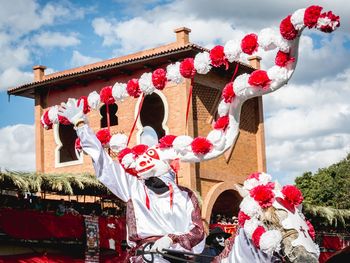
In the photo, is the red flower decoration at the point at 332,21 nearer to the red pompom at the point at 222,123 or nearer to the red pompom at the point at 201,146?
the red pompom at the point at 222,123

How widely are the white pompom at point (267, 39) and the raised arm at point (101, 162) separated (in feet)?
6.30

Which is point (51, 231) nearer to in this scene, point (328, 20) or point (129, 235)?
point (129, 235)

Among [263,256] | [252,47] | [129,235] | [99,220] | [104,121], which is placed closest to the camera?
[263,256]

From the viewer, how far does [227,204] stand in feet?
79.1

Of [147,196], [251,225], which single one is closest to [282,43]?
[251,225]

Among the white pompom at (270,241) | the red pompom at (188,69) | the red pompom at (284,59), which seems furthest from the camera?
the red pompom at (188,69)

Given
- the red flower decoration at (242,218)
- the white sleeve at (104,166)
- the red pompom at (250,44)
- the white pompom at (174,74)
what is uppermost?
the red pompom at (250,44)

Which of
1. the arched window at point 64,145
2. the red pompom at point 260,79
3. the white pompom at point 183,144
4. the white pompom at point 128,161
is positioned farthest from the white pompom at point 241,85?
the arched window at point 64,145

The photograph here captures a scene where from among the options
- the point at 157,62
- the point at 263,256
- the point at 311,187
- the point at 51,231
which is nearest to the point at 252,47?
the point at 263,256

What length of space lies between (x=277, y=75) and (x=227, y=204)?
17.9 m

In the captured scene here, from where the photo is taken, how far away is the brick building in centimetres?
2120

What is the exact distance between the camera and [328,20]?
6.01m

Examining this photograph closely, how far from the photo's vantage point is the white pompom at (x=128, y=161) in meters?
7.32

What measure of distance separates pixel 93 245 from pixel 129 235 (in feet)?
29.0
